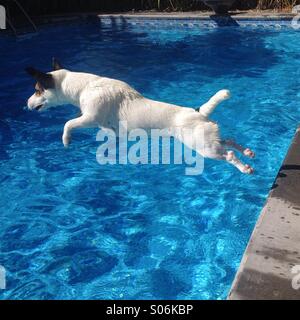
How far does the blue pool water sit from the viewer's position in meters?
3.95

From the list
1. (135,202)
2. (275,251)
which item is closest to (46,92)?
(135,202)

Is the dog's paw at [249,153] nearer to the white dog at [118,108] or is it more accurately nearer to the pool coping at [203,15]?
the white dog at [118,108]

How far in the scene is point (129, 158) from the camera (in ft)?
19.1

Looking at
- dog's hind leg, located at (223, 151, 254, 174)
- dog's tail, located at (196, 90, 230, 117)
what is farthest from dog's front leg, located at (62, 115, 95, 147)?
→ dog's hind leg, located at (223, 151, 254, 174)

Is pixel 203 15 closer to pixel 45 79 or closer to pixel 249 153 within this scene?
pixel 45 79

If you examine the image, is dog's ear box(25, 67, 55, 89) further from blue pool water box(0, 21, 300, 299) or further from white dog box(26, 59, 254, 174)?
blue pool water box(0, 21, 300, 299)

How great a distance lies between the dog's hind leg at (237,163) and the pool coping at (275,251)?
11.2 inches

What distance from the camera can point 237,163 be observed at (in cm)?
419

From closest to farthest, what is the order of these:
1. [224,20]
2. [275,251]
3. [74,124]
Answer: [275,251] → [74,124] → [224,20]

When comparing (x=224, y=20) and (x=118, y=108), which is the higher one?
(x=118, y=108)

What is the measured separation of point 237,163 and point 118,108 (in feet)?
4.31

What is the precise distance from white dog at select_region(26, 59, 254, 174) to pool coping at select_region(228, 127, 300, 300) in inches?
18.3

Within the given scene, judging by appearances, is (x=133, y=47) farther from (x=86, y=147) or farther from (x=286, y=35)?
(x=86, y=147)
